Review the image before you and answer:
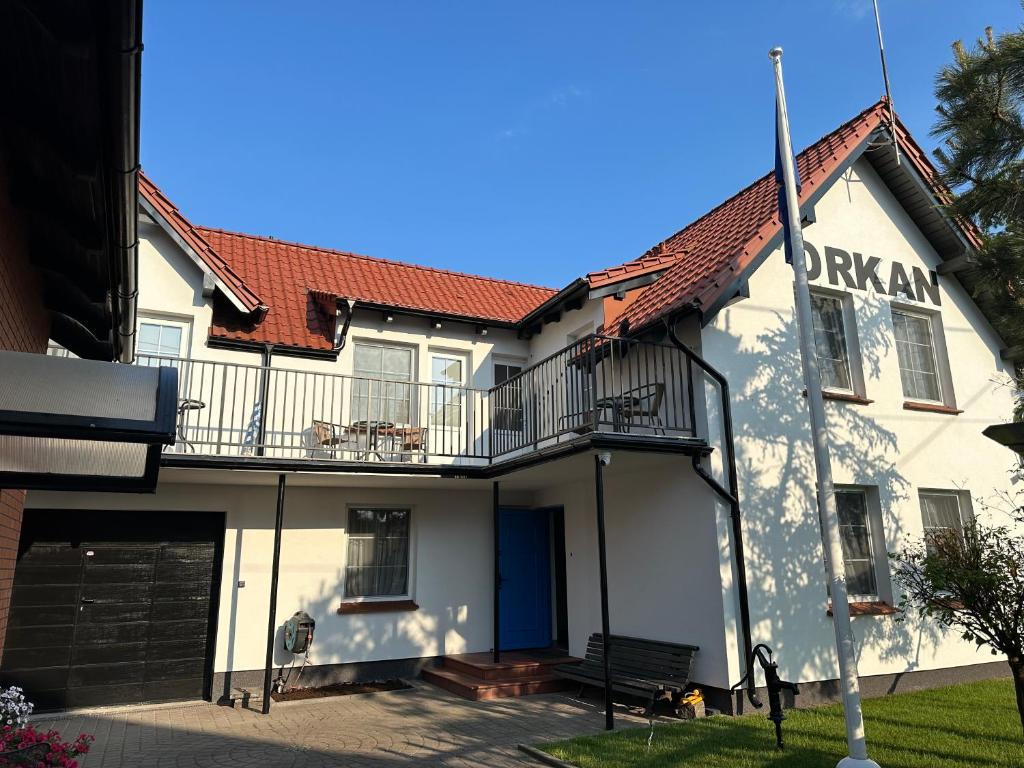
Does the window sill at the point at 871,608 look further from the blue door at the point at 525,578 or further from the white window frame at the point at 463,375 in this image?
the white window frame at the point at 463,375

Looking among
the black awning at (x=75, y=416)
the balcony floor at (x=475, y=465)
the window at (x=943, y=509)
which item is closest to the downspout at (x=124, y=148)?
the black awning at (x=75, y=416)

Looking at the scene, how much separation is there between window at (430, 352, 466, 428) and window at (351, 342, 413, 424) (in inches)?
17.0

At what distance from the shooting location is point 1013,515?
10.6m

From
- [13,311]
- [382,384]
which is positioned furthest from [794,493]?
[13,311]

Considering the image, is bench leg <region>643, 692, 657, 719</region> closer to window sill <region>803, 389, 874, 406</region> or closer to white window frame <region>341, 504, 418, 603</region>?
white window frame <region>341, 504, 418, 603</region>

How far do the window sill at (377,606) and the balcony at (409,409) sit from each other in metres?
2.28

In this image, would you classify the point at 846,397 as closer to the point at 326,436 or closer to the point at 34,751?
the point at 326,436

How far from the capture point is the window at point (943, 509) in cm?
1021

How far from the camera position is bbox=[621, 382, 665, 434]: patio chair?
8984mm

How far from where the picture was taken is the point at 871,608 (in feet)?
29.6

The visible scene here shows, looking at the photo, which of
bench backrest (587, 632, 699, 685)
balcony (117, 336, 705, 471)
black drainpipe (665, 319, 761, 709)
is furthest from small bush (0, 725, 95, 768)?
black drainpipe (665, 319, 761, 709)

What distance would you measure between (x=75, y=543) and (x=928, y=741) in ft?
33.9

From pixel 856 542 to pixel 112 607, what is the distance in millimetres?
10209

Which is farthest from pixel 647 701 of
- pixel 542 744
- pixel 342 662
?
pixel 342 662
